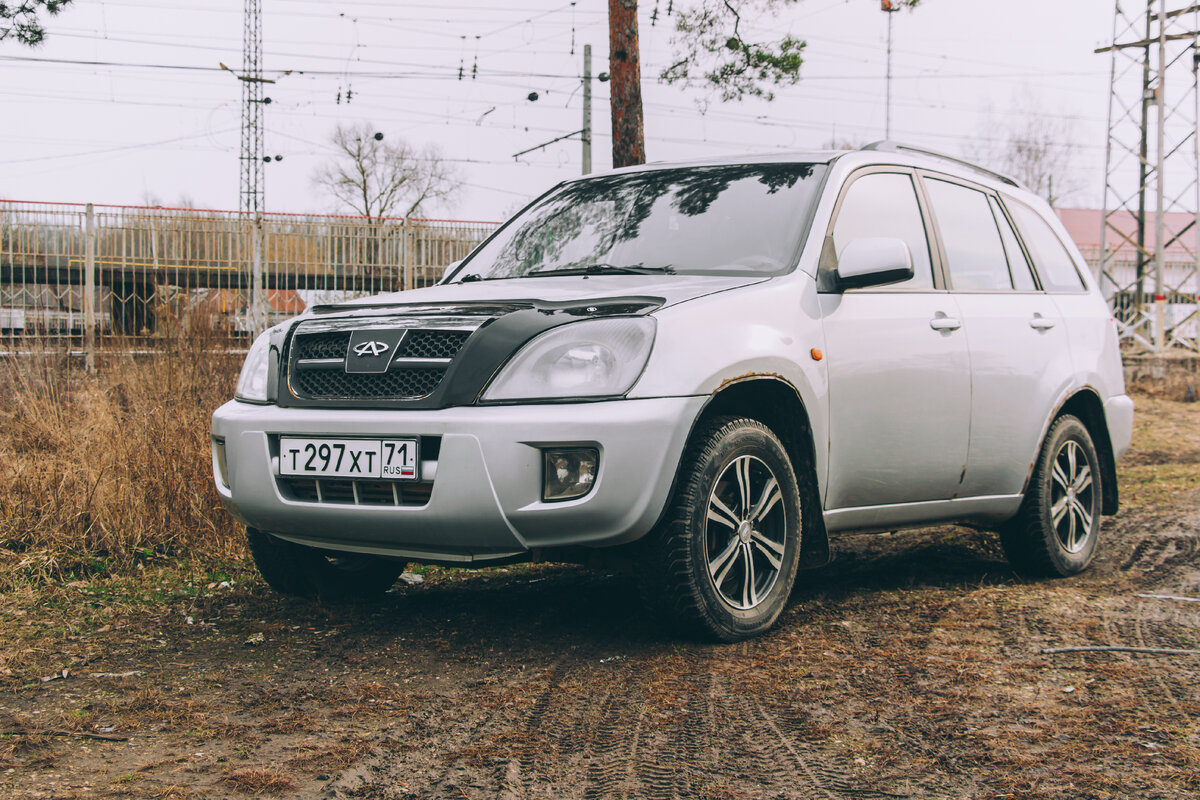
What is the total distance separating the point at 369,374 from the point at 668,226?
1564mm

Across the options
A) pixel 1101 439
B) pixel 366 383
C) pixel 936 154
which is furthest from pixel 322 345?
pixel 1101 439

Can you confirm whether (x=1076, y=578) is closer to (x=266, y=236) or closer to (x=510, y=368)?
(x=510, y=368)

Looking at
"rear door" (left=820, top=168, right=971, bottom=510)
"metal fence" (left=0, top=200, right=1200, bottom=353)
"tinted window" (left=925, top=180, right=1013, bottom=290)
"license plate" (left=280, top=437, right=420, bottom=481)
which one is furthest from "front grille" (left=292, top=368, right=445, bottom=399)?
"metal fence" (left=0, top=200, right=1200, bottom=353)

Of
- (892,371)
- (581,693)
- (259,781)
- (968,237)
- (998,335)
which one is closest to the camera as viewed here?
(259,781)

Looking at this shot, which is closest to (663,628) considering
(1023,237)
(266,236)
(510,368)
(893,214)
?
(510,368)

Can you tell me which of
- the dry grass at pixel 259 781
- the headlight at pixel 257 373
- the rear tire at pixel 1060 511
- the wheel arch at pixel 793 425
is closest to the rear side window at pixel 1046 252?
the rear tire at pixel 1060 511

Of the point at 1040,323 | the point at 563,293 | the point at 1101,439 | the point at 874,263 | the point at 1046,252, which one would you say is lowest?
the point at 1101,439

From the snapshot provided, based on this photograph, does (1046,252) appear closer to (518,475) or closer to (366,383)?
(518,475)

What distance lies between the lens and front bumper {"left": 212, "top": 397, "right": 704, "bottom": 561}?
3404mm

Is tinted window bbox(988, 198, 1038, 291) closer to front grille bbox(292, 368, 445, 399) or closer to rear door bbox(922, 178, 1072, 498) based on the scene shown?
rear door bbox(922, 178, 1072, 498)

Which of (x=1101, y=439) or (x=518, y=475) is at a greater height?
(x=518, y=475)

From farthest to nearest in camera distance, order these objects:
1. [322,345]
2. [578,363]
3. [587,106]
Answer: [587,106]
[322,345]
[578,363]

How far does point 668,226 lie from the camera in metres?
4.70

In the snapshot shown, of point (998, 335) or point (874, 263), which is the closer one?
point (874, 263)
